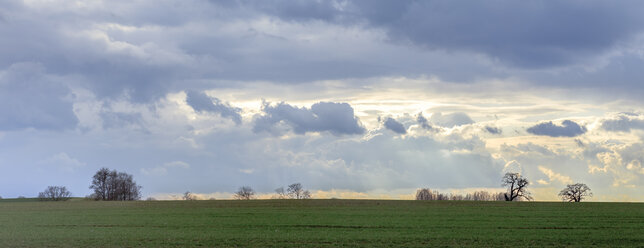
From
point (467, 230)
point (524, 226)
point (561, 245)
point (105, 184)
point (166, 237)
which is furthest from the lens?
point (105, 184)

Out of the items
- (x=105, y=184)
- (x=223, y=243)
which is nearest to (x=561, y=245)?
(x=223, y=243)

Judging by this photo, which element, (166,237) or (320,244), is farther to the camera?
(166,237)

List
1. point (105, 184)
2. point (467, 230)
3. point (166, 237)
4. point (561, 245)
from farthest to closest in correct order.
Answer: point (105, 184) < point (467, 230) < point (166, 237) < point (561, 245)

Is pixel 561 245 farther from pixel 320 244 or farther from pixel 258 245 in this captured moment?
pixel 258 245

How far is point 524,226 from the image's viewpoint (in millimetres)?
51625

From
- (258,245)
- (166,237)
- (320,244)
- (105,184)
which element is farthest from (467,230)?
(105,184)

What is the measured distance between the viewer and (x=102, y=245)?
118ft

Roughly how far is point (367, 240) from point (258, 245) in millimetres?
7850

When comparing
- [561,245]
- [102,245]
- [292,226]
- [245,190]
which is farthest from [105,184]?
[561,245]

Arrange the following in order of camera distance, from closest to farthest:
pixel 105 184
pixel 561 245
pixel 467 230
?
1. pixel 561 245
2. pixel 467 230
3. pixel 105 184

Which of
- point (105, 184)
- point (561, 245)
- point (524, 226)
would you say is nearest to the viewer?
point (561, 245)

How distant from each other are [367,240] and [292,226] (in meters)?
15.9

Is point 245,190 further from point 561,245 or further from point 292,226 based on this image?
point 561,245

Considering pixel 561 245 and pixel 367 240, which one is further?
pixel 367 240
